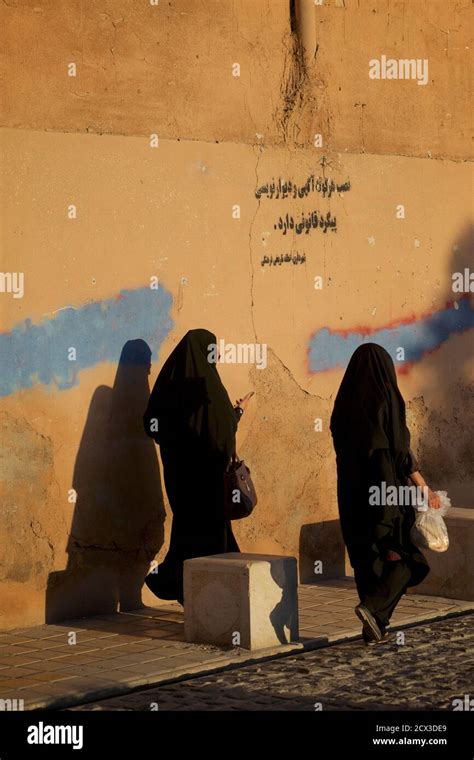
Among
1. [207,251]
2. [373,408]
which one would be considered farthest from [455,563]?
[207,251]

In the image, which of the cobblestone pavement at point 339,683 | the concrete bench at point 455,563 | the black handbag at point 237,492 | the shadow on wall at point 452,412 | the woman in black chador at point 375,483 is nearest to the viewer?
the cobblestone pavement at point 339,683

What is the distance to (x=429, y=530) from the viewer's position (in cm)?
775

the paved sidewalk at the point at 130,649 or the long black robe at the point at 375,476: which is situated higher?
the long black robe at the point at 375,476

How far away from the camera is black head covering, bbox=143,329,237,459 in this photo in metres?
8.60

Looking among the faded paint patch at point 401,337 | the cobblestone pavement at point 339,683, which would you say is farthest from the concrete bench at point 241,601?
the faded paint patch at point 401,337

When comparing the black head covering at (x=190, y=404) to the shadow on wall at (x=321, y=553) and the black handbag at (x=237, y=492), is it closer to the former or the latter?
the black handbag at (x=237, y=492)

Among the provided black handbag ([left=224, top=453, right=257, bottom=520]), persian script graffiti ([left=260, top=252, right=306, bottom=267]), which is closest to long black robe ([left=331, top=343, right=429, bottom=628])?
black handbag ([left=224, top=453, right=257, bottom=520])

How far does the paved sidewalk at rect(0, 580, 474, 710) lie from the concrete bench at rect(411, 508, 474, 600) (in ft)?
0.26

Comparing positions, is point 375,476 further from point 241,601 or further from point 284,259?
point 284,259

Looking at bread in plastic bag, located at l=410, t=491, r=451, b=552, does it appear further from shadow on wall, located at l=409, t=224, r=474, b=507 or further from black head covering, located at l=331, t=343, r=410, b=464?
shadow on wall, located at l=409, t=224, r=474, b=507

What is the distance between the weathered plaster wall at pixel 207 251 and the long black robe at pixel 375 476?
60.4 inches

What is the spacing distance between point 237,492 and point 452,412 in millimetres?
3104

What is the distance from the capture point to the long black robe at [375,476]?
307 inches
